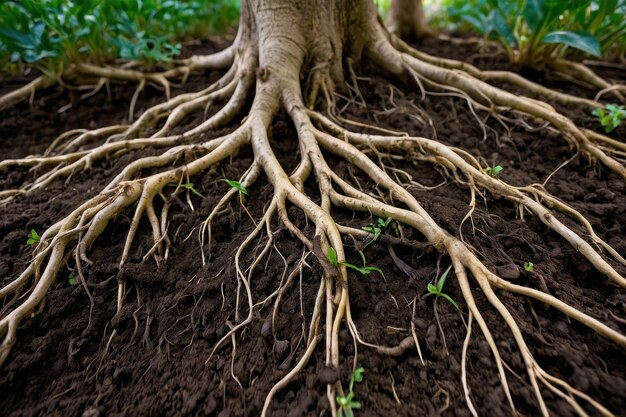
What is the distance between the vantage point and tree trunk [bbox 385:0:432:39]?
329 centimetres

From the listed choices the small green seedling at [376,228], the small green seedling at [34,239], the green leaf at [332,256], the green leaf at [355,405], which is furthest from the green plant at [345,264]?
the small green seedling at [34,239]

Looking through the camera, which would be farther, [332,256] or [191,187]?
[191,187]

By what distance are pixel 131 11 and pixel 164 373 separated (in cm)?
277

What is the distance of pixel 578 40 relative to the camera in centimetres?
222

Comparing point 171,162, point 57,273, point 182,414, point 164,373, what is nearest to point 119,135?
point 171,162

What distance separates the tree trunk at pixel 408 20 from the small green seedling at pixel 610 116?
1756 millimetres

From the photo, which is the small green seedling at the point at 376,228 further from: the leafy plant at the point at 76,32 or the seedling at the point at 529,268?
the leafy plant at the point at 76,32

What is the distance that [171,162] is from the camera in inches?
79.4

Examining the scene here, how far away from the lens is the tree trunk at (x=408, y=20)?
10.8 ft

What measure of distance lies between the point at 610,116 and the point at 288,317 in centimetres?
217

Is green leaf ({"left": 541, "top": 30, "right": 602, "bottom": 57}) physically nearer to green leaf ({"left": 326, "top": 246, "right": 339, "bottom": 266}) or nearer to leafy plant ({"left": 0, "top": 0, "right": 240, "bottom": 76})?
green leaf ({"left": 326, "top": 246, "right": 339, "bottom": 266})

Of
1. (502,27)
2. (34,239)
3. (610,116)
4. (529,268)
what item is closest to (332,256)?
(529,268)

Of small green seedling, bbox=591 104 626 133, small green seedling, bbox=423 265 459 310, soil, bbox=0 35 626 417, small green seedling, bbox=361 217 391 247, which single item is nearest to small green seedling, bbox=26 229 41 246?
soil, bbox=0 35 626 417

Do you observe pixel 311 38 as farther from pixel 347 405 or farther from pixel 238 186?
pixel 347 405
